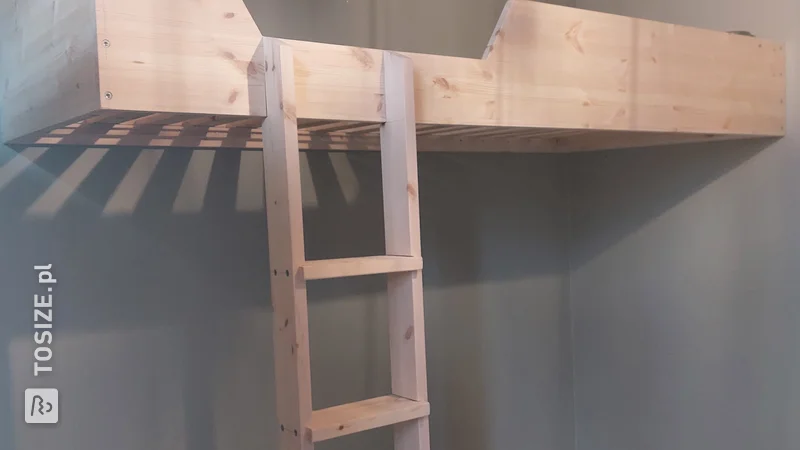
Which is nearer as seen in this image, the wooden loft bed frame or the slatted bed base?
the wooden loft bed frame

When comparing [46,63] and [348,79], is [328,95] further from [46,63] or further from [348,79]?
[46,63]

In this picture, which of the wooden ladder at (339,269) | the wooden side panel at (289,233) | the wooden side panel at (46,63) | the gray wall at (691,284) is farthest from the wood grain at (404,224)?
the gray wall at (691,284)

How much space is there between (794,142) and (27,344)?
7.49ft

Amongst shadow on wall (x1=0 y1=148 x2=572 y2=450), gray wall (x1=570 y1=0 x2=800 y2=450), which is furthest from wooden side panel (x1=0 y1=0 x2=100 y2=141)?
gray wall (x1=570 y1=0 x2=800 y2=450)

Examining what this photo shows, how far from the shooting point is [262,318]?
7.18 ft

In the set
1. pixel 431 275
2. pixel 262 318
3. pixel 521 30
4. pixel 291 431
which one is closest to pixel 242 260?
pixel 262 318

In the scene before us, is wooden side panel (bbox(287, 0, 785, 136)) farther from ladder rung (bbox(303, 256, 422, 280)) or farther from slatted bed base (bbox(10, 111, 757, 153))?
ladder rung (bbox(303, 256, 422, 280))

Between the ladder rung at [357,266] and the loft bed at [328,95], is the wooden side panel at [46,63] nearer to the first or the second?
the loft bed at [328,95]

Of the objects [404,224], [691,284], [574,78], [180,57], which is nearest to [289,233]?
[404,224]

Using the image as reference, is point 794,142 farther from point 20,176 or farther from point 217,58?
point 20,176

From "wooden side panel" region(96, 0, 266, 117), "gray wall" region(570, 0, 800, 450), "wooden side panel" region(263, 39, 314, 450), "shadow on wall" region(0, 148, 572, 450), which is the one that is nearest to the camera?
"wooden side panel" region(96, 0, 266, 117)

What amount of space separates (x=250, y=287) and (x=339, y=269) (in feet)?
2.90

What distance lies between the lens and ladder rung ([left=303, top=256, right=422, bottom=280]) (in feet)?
4.33

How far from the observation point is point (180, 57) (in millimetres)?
1248
